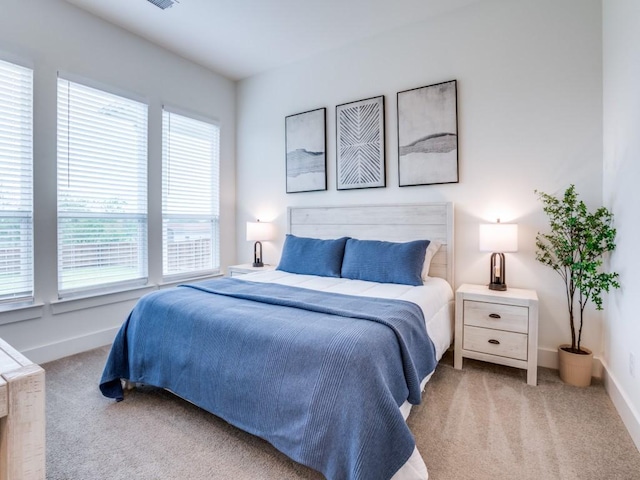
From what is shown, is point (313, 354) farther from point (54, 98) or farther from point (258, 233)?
point (54, 98)

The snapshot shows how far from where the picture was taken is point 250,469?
1535 mm

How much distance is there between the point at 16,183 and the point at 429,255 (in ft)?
11.2

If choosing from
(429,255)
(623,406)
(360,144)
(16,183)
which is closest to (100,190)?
(16,183)

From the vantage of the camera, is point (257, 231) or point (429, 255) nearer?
point (429, 255)

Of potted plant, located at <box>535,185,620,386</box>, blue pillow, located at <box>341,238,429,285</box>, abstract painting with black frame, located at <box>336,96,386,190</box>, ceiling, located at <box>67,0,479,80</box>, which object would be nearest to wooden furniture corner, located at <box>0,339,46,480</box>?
blue pillow, located at <box>341,238,429,285</box>

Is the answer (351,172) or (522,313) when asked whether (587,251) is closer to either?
(522,313)

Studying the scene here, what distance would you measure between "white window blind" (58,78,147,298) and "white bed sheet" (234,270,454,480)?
1.39 meters

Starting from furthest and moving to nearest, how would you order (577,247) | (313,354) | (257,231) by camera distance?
(257,231) < (577,247) < (313,354)

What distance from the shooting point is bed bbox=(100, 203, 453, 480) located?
1311 millimetres

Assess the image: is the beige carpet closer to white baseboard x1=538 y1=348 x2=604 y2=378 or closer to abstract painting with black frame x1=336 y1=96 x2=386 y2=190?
white baseboard x1=538 y1=348 x2=604 y2=378

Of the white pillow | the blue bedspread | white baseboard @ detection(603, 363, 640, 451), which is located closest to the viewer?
the blue bedspread

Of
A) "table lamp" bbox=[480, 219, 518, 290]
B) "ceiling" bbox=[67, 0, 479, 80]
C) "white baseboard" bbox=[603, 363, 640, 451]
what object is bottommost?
"white baseboard" bbox=[603, 363, 640, 451]

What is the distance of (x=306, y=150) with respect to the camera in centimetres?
380

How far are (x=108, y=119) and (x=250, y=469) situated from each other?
322 cm
